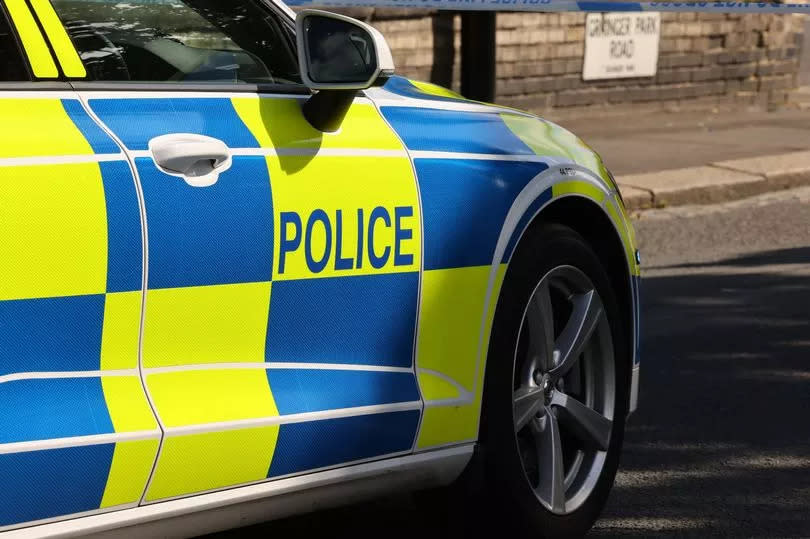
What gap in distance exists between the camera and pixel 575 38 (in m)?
15.7

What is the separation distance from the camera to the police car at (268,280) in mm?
2797

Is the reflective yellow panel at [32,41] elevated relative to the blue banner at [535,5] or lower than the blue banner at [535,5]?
elevated

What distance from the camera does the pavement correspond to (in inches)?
445

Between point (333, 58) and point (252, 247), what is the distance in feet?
1.60

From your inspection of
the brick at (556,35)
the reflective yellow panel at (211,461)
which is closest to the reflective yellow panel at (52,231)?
the reflective yellow panel at (211,461)

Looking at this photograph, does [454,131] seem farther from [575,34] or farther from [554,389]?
[575,34]

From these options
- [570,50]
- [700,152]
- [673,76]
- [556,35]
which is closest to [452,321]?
[700,152]

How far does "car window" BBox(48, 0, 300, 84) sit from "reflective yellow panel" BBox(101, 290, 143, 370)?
0.49 metres

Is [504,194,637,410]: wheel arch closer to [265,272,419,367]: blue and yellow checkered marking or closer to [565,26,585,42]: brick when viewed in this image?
[265,272,419,367]: blue and yellow checkered marking

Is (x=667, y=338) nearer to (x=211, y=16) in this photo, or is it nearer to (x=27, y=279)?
(x=211, y=16)

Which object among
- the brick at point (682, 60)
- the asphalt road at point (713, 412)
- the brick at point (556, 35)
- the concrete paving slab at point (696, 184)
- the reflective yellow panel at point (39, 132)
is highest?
the reflective yellow panel at point (39, 132)

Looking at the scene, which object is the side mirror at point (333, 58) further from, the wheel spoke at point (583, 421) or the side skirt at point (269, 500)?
the wheel spoke at point (583, 421)

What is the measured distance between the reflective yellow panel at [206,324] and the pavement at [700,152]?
781 centimetres

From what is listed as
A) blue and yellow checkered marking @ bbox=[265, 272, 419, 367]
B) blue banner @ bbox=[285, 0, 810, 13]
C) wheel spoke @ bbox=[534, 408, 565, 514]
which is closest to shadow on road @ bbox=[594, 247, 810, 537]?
wheel spoke @ bbox=[534, 408, 565, 514]
